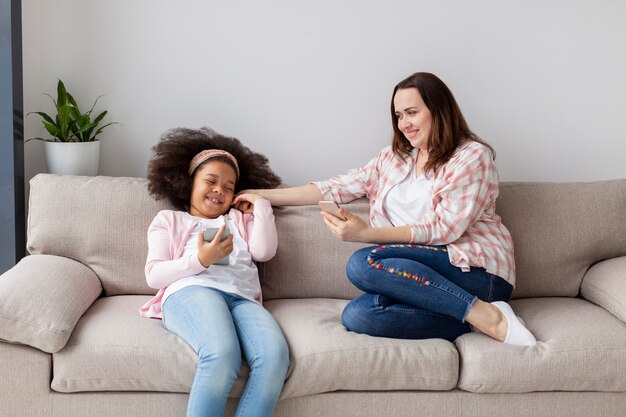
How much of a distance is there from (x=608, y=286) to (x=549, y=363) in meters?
0.52

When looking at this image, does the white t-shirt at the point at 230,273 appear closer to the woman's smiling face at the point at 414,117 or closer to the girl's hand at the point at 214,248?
the girl's hand at the point at 214,248

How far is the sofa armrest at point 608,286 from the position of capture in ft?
8.39

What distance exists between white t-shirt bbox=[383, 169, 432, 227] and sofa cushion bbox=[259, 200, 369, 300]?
0.67ft

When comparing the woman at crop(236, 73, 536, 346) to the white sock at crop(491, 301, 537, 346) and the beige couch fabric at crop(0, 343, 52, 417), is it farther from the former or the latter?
the beige couch fabric at crop(0, 343, 52, 417)

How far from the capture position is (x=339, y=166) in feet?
10.7

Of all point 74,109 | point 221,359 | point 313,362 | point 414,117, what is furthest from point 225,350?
point 74,109

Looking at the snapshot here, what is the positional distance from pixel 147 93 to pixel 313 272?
1.03m

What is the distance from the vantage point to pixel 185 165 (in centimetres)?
272

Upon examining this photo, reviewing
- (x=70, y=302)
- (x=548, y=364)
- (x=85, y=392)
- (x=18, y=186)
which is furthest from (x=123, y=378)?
(x=548, y=364)

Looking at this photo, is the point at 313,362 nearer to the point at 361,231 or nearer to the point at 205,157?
the point at 361,231

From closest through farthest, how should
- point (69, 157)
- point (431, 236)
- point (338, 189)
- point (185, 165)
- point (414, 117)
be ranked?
point (431, 236) < point (414, 117) < point (185, 165) < point (338, 189) < point (69, 157)

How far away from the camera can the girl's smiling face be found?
265 centimetres

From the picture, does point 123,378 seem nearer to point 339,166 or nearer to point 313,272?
point 313,272

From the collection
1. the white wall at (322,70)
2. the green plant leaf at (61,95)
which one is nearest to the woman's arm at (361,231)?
the white wall at (322,70)
